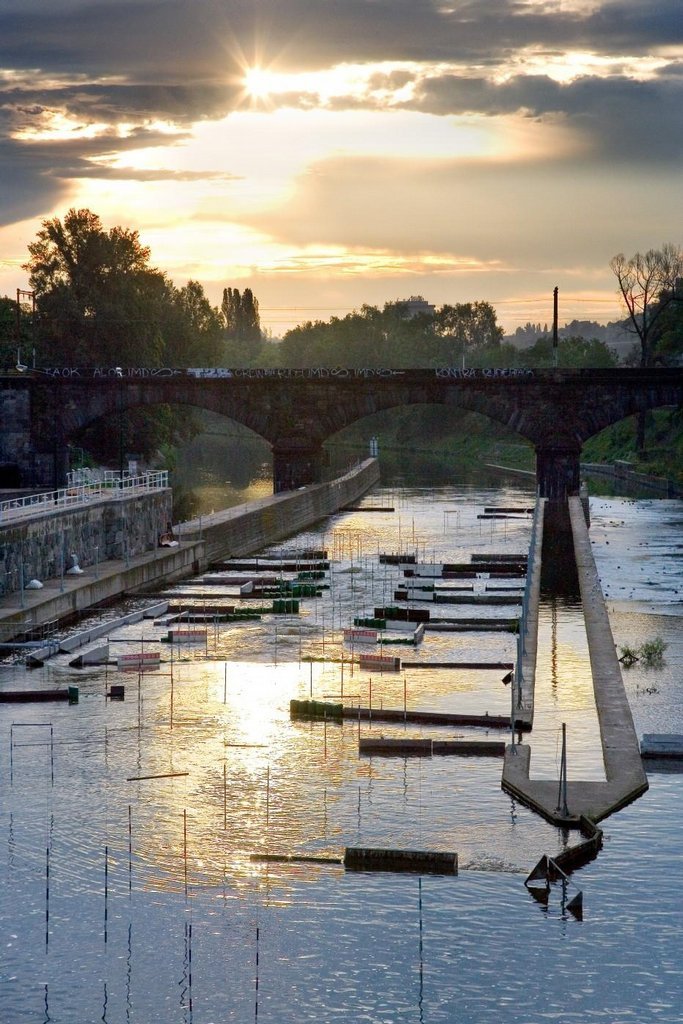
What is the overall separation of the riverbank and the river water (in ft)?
18.6

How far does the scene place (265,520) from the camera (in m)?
96.1

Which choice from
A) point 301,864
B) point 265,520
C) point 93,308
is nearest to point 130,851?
point 301,864

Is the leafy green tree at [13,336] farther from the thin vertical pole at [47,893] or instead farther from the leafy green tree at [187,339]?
the thin vertical pole at [47,893]

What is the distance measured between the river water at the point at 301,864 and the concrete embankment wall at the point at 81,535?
9075 millimetres

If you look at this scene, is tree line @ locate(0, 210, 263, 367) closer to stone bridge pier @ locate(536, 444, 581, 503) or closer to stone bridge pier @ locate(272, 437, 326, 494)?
stone bridge pier @ locate(272, 437, 326, 494)

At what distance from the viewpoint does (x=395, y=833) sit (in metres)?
31.6

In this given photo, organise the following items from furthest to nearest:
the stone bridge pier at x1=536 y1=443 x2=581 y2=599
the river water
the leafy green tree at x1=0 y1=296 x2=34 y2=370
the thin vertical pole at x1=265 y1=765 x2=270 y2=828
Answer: the leafy green tree at x1=0 y1=296 x2=34 y2=370 < the stone bridge pier at x1=536 y1=443 x2=581 y2=599 < the thin vertical pole at x1=265 y1=765 x2=270 y2=828 < the river water

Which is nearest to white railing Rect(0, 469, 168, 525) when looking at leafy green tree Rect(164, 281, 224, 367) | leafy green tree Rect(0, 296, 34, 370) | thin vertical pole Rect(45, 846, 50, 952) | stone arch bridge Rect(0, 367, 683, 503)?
thin vertical pole Rect(45, 846, 50, 952)

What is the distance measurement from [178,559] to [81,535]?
9.18m

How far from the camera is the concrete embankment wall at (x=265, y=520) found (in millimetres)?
82750

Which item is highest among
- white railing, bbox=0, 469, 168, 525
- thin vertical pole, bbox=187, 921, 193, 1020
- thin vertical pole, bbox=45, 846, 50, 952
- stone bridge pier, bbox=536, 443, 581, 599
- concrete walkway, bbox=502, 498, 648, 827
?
white railing, bbox=0, 469, 168, 525

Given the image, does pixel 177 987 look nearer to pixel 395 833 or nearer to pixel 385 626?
pixel 395 833

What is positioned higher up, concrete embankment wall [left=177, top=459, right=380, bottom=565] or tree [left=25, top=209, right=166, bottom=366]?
tree [left=25, top=209, right=166, bottom=366]

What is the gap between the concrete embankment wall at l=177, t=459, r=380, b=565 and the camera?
82.8 metres
